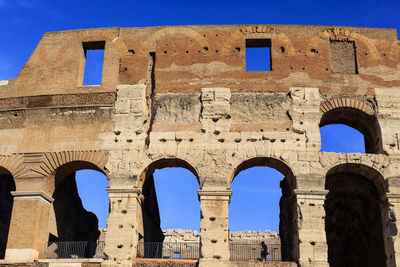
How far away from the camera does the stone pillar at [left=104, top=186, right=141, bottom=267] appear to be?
1211 centimetres

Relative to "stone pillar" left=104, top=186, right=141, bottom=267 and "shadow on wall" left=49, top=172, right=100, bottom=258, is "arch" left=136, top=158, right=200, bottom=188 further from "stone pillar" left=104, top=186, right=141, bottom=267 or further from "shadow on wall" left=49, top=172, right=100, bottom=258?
"shadow on wall" left=49, top=172, right=100, bottom=258

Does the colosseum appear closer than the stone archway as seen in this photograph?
Yes

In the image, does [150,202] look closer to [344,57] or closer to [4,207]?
[4,207]

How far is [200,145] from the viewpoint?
42.9 ft

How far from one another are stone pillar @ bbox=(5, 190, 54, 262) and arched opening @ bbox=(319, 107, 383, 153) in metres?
7.27

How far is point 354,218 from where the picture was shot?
15.8 meters

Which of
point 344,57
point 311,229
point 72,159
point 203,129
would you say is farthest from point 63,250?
point 344,57

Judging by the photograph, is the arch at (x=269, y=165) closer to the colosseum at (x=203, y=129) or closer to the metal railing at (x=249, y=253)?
the colosseum at (x=203, y=129)

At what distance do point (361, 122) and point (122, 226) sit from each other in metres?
6.57

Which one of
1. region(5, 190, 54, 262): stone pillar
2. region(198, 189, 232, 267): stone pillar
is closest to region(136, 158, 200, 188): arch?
region(198, 189, 232, 267): stone pillar

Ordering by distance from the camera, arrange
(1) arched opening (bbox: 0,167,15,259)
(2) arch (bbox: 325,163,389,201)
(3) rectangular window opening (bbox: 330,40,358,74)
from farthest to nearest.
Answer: (1) arched opening (bbox: 0,167,15,259)
(3) rectangular window opening (bbox: 330,40,358,74)
(2) arch (bbox: 325,163,389,201)

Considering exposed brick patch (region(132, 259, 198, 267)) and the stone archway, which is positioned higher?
the stone archway

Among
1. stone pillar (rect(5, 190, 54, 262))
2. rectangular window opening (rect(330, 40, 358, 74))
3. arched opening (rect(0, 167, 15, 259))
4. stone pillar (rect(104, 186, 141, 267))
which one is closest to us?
stone pillar (rect(104, 186, 141, 267))

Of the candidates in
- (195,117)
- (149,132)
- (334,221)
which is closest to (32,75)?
(149,132)
